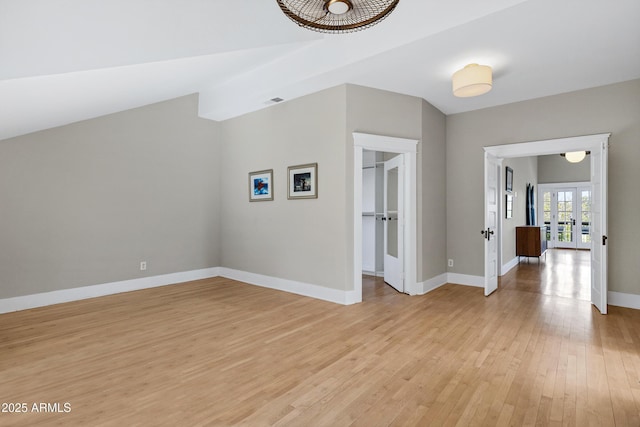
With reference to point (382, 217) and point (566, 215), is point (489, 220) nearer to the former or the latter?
point (382, 217)

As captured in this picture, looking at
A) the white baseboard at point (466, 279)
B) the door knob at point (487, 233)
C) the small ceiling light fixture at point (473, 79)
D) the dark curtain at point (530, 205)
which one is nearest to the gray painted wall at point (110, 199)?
the white baseboard at point (466, 279)

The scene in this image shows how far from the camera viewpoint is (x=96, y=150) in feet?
15.1

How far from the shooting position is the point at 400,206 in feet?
15.6

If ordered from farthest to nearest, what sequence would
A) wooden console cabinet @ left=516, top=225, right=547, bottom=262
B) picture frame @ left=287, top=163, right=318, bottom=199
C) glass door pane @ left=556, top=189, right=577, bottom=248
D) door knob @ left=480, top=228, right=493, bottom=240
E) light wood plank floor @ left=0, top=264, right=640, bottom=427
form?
glass door pane @ left=556, top=189, right=577, bottom=248 → wooden console cabinet @ left=516, top=225, right=547, bottom=262 → door knob @ left=480, top=228, right=493, bottom=240 → picture frame @ left=287, top=163, right=318, bottom=199 → light wood plank floor @ left=0, top=264, right=640, bottom=427

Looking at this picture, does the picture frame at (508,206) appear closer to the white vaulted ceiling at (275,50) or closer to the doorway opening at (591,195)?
the doorway opening at (591,195)

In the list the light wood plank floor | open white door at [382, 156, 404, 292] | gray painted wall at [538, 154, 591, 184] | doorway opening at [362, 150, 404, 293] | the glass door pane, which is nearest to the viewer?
the light wood plank floor

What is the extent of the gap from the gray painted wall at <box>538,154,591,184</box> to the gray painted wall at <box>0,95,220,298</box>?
10061 millimetres

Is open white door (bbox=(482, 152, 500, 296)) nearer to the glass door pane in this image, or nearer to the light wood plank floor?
the light wood plank floor

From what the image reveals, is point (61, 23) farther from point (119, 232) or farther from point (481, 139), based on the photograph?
point (481, 139)

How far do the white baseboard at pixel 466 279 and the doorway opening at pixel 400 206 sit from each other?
3.56 ft

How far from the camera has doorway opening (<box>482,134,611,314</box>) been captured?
383cm

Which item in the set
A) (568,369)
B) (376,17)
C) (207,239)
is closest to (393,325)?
(568,369)

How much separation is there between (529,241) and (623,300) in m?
3.26

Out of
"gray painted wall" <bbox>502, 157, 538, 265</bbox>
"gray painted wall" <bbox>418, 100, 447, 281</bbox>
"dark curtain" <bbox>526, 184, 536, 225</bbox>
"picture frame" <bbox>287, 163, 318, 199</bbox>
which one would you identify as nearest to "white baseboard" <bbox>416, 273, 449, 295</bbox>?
"gray painted wall" <bbox>418, 100, 447, 281</bbox>
